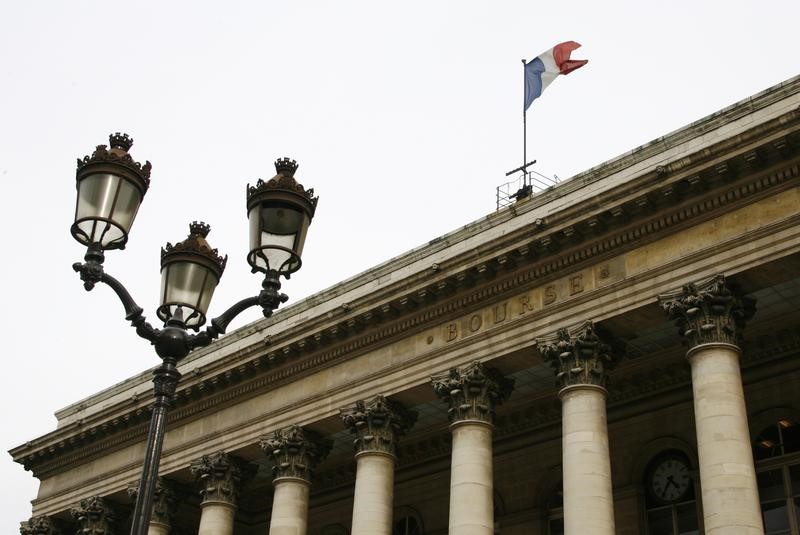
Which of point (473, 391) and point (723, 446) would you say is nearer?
point (723, 446)

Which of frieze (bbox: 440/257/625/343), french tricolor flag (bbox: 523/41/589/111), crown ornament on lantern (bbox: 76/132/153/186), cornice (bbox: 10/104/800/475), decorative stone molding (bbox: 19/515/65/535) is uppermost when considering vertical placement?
french tricolor flag (bbox: 523/41/589/111)

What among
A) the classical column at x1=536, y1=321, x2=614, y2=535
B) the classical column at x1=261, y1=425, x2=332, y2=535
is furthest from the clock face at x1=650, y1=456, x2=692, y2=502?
the classical column at x1=261, y1=425, x2=332, y2=535

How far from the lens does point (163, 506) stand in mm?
29234

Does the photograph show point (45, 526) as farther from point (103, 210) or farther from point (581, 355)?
point (103, 210)

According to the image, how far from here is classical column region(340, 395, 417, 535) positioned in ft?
76.9

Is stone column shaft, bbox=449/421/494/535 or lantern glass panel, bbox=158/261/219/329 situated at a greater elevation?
stone column shaft, bbox=449/421/494/535

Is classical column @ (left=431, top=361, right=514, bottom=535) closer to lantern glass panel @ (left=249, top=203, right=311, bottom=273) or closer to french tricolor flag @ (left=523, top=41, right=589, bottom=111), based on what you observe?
french tricolor flag @ (left=523, top=41, right=589, bottom=111)

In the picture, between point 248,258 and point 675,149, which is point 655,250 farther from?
point 248,258

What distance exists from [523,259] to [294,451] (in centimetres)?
782

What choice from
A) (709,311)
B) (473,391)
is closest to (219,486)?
(473,391)

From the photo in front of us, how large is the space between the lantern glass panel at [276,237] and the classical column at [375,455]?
1424 cm

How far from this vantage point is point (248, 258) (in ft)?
33.6

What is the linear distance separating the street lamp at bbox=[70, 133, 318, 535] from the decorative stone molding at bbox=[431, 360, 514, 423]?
12676 millimetres

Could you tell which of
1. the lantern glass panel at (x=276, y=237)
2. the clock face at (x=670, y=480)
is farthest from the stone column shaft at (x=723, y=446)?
the lantern glass panel at (x=276, y=237)
